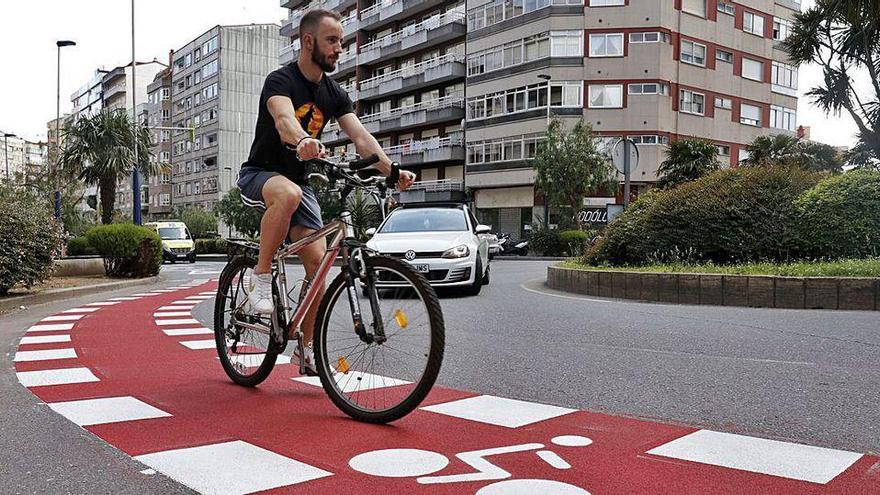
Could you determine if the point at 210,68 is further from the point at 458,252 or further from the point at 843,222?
the point at 843,222

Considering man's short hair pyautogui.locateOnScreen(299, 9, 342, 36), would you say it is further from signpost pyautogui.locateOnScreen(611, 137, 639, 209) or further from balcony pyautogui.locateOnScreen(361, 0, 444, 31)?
balcony pyautogui.locateOnScreen(361, 0, 444, 31)

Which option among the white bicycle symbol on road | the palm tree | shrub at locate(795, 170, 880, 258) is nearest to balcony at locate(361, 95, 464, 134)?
the palm tree

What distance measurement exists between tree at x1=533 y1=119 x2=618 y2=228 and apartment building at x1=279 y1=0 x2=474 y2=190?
14.1 m

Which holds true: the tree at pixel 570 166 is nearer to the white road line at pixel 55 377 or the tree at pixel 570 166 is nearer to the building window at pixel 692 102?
the building window at pixel 692 102

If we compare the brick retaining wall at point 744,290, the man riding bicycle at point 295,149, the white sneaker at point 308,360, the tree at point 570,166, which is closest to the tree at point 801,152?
the tree at point 570,166

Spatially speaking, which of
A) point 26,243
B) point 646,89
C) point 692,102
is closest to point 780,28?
point 692,102

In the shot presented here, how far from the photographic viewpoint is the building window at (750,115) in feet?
171

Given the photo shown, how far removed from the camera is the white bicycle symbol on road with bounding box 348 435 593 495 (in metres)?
2.82

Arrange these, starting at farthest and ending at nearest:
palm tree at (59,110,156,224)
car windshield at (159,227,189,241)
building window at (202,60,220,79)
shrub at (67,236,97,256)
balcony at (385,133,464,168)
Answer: building window at (202,60,220,79)
balcony at (385,133,464,168)
car windshield at (159,227,189,241)
palm tree at (59,110,156,224)
shrub at (67,236,97,256)

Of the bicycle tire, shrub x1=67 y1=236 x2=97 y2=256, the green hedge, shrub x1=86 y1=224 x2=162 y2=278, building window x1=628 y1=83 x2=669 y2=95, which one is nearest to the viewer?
Answer: the bicycle tire

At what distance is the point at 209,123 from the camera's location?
87.2m

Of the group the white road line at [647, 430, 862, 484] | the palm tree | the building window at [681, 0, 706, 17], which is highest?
the building window at [681, 0, 706, 17]

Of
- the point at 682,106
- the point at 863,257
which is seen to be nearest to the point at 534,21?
the point at 682,106

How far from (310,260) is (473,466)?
1734mm
